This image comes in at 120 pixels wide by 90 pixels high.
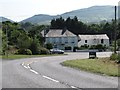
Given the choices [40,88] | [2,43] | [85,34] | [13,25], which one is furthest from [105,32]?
[40,88]

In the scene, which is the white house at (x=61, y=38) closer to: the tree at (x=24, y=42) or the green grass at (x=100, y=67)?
the tree at (x=24, y=42)

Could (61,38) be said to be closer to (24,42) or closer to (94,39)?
(94,39)

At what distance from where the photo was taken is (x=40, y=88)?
13.6 m

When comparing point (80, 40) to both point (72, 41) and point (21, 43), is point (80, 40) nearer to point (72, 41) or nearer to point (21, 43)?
point (72, 41)

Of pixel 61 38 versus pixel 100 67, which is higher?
pixel 61 38

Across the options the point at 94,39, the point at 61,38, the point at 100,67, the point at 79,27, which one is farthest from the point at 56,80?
the point at 79,27

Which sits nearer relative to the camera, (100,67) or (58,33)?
(100,67)

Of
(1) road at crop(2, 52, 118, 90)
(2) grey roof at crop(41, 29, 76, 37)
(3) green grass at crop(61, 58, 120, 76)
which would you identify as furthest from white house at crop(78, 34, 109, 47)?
(1) road at crop(2, 52, 118, 90)

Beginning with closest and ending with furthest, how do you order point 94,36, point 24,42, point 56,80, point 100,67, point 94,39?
point 56,80 → point 100,67 → point 24,42 → point 94,39 → point 94,36

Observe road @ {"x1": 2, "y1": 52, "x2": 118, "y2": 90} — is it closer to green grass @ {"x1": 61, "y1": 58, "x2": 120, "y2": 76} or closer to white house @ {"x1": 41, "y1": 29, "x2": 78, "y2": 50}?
green grass @ {"x1": 61, "y1": 58, "x2": 120, "y2": 76}

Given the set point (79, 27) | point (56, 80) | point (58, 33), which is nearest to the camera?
point (56, 80)

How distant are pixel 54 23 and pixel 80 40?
66.4 ft

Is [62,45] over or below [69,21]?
below

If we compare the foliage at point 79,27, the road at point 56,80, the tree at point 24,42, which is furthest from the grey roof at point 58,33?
the road at point 56,80
